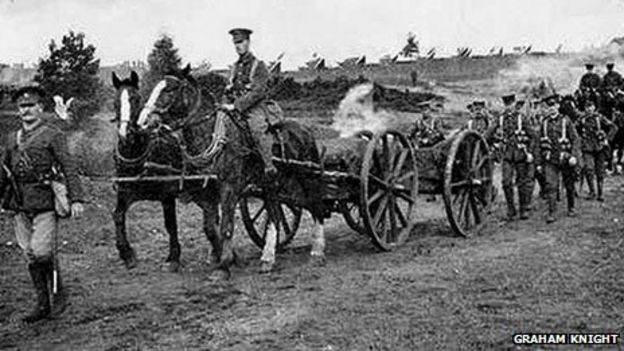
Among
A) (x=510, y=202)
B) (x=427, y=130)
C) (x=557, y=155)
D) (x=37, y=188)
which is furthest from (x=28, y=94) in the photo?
(x=427, y=130)

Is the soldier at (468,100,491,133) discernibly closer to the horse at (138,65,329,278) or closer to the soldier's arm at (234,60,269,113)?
the horse at (138,65,329,278)

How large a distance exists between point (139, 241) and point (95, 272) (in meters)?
2.57

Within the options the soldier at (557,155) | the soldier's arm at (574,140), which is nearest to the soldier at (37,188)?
the soldier at (557,155)

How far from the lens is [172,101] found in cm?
827

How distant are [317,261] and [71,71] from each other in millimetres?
16337

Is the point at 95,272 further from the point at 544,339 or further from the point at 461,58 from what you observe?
the point at 461,58

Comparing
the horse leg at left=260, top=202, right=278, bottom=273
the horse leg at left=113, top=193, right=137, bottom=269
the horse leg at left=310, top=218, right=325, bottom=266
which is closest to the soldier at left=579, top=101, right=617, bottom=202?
the horse leg at left=310, top=218, right=325, bottom=266

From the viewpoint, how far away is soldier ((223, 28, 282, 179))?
849 centimetres

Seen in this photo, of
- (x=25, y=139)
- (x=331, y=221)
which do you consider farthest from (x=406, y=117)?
(x=25, y=139)

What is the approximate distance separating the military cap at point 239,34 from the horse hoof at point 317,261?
2.73 m

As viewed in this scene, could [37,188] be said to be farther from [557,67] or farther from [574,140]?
[557,67]

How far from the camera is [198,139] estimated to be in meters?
8.41

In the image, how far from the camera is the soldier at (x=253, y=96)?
8492 mm

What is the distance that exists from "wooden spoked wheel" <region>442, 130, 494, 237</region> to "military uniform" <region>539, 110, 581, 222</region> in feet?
2.99
